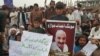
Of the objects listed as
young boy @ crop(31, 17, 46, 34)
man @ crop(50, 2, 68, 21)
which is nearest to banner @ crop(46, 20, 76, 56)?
young boy @ crop(31, 17, 46, 34)

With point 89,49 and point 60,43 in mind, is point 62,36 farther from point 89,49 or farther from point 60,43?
point 89,49

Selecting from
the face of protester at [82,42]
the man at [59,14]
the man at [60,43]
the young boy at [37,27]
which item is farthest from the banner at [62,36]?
the man at [59,14]

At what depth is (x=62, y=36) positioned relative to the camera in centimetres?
579

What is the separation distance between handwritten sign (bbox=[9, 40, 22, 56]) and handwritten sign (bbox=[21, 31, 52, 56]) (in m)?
0.07

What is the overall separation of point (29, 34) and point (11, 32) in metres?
0.56

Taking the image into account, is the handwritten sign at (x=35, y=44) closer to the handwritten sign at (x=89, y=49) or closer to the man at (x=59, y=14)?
the handwritten sign at (x=89, y=49)

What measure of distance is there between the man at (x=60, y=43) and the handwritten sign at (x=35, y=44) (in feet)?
0.31

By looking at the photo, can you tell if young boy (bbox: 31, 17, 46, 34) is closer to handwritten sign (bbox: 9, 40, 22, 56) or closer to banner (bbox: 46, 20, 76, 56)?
banner (bbox: 46, 20, 76, 56)

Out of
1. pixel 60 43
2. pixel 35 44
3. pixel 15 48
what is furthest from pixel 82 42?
pixel 15 48

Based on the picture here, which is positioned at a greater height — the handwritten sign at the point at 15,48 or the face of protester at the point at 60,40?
the face of protester at the point at 60,40

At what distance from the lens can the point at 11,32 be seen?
648 centimetres

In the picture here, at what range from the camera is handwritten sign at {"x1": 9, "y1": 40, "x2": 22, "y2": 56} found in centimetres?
602

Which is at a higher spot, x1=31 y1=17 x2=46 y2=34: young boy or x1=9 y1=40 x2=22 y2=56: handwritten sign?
x1=31 y1=17 x2=46 y2=34: young boy

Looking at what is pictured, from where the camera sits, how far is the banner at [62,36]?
19.0 feet
